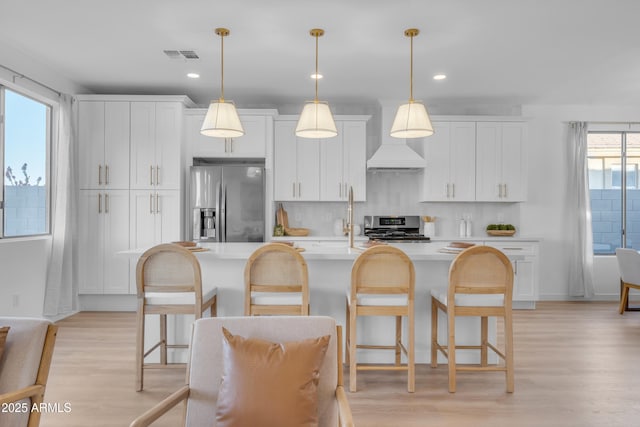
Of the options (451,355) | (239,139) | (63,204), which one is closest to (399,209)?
(239,139)

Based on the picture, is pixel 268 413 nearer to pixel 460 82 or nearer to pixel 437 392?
pixel 437 392

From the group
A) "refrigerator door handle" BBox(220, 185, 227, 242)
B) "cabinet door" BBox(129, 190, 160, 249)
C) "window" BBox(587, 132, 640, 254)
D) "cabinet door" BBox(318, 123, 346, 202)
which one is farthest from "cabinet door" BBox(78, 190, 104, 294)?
"window" BBox(587, 132, 640, 254)

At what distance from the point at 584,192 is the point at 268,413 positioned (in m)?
5.76

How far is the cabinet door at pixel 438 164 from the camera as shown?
5422mm

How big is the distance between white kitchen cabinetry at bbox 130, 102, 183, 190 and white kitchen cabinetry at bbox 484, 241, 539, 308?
407 cm

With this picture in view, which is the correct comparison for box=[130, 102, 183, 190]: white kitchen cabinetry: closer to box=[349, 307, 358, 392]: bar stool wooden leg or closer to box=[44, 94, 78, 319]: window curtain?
box=[44, 94, 78, 319]: window curtain

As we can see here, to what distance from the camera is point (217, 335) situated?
1.57 metres

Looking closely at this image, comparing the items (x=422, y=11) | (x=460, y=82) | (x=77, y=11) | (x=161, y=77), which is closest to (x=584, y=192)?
(x=460, y=82)

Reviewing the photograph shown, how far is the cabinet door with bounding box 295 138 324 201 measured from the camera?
536cm

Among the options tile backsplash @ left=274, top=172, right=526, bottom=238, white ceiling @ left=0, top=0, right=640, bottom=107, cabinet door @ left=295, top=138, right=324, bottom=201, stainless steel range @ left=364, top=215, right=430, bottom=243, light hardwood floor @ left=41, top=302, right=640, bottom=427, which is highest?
white ceiling @ left=0, top=0, right=640, bottom=107

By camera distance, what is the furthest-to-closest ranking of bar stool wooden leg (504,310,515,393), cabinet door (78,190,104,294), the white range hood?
the white range hood, cabinet door (78,190,104,294), bar stool wooden leg (504,310,515,393)

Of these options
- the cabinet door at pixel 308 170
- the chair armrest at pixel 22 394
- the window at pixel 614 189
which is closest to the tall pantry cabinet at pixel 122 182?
the cabinet door at pixel 308 170

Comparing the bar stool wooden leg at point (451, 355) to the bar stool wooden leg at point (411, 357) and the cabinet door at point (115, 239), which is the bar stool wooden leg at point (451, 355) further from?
the cabinet door at point (115, 239)

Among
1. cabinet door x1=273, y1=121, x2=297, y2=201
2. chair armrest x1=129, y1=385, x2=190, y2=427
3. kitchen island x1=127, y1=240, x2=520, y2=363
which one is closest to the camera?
chair armrest x1=129, y1=385, x2=190, y2=427
